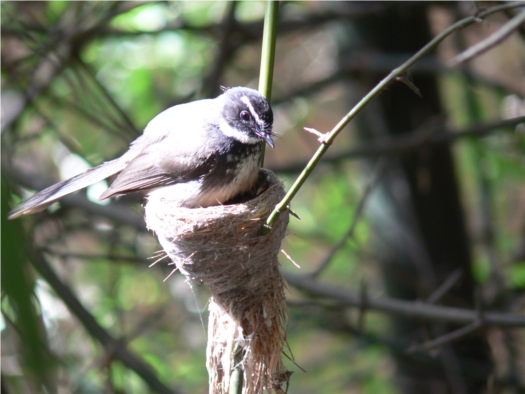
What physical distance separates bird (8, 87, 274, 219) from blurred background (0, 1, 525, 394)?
0.58 m

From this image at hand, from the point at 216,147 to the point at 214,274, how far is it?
0.92m

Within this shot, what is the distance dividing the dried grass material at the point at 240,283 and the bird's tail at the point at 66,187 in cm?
101

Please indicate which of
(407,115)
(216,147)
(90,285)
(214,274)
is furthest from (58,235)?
(407,115)

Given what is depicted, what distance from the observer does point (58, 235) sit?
423 centimetres

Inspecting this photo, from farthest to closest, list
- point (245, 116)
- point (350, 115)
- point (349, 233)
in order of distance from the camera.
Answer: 1. point (349, 233)
2. point (245, 116)
3. point (350, 115)

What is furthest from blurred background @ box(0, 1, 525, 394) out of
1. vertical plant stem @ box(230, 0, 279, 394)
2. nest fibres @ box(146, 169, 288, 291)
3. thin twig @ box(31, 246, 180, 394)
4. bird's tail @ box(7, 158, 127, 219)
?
vertical plant stem @ box(230, 0, 279, 394)

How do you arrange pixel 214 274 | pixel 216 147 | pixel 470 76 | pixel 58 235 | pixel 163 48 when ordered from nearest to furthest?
pixel 214 274 < pixel 216 147 < pixel 58 235 < pixel 470 76 < pixel 163 48

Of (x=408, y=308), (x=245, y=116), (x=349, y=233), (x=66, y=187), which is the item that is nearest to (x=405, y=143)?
(x=349, y=233)

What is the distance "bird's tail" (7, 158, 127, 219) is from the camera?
3.16 metres

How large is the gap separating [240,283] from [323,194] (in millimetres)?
4801

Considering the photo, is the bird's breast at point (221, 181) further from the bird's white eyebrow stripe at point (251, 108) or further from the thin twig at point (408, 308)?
the thin twig at point (408, 308)

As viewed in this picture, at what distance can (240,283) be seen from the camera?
94.4 inches

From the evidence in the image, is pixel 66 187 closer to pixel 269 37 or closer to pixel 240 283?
pixel 240 283

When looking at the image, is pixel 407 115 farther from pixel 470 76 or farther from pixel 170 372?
pixel 170 372
